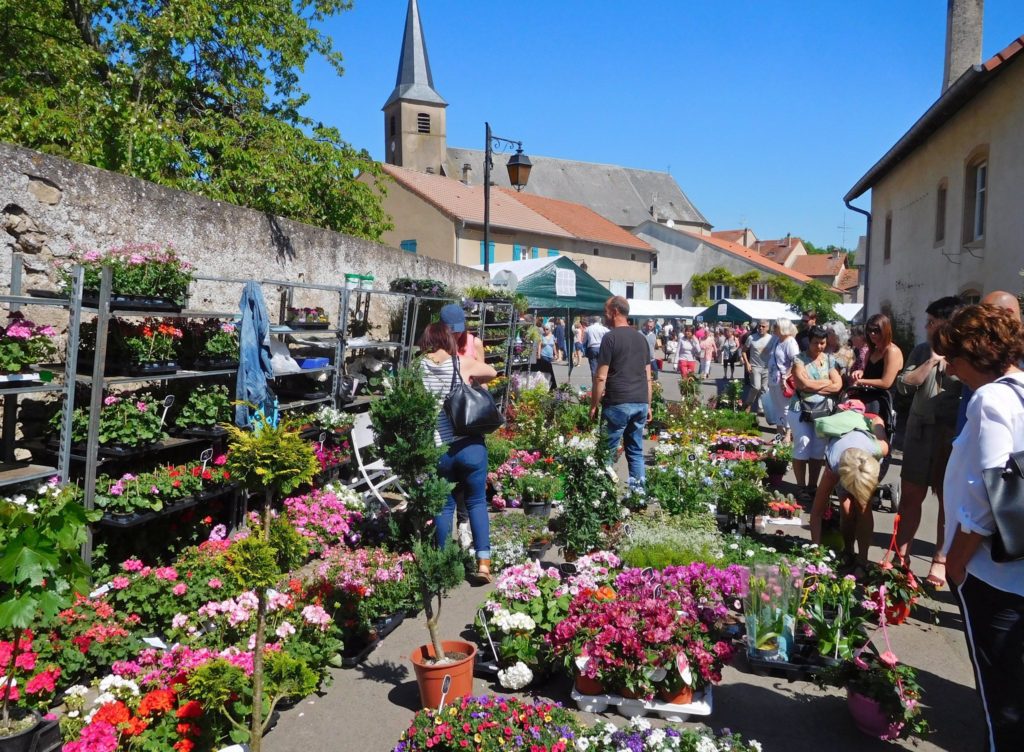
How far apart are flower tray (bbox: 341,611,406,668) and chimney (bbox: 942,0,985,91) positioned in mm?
20267

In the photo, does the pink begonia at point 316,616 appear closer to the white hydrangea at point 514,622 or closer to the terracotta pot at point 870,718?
the white hydrangea at point 514,622

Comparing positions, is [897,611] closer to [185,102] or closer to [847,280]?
[185,102]

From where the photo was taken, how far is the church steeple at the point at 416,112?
180 ft

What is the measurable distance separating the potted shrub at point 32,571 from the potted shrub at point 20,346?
4.47 ft

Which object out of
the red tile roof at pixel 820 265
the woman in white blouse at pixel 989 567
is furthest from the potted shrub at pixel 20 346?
the red tile roof at pixel 820 265

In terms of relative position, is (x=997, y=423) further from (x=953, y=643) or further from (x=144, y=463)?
(x=144, y=463)

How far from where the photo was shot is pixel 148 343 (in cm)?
478

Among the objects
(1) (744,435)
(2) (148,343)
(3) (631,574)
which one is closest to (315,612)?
(3) (631,574)

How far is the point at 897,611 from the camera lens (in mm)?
4066

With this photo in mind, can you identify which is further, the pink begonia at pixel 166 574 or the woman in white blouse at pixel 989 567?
the pink begonia at pixel 166 574

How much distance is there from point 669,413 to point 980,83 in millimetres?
8432

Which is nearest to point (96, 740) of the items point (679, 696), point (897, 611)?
point (679, 696)

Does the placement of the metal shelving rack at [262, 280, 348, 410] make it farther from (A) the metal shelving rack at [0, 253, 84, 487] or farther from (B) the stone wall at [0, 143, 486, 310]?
(A) the metal shelving rack at [0, 253, 84, 487]

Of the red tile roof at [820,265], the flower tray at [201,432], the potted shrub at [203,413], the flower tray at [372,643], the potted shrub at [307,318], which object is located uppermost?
the red tile roof at [820,265]
